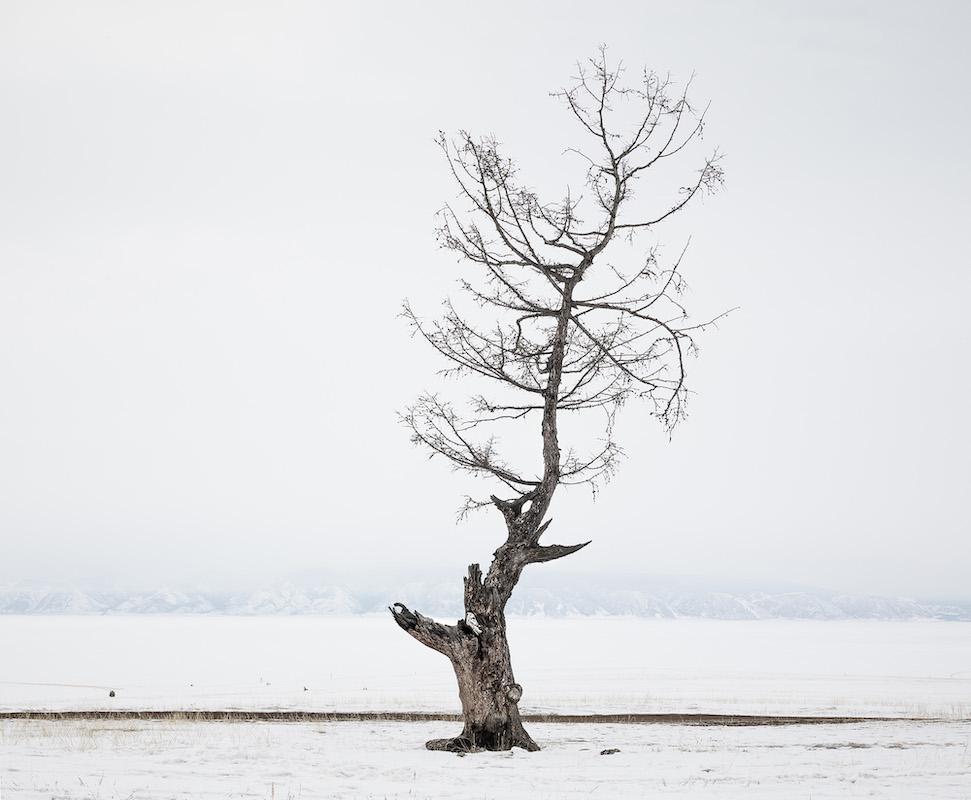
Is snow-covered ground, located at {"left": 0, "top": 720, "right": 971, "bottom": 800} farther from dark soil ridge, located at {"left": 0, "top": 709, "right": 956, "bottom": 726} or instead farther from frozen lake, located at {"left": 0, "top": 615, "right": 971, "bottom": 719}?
frozen lake, located at {"left": 0, "top": 615, "right": 971, "bottom": 719}

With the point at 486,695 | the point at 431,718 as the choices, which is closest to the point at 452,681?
the point at 431,718

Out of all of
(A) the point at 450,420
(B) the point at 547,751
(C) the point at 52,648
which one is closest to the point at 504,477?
(A) the point at 450,420

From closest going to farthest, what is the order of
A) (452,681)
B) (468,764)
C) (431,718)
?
(468,764) < (431,718) < (452,681)

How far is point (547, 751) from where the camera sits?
47.8 ft

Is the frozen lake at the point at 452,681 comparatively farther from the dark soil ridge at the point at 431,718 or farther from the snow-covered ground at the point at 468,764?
the snow-covered ground at the point at 468,764

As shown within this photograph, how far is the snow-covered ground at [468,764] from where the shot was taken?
34.4 ft

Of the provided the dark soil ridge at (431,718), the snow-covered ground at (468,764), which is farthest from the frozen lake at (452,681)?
the snow-covered ground at (468,764)

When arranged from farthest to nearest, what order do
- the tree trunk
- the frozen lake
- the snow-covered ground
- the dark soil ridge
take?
1. the frozen lake
2. the dark soil ridge
3. the tree trunk
4. the snow-covered ground

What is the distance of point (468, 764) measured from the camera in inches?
515

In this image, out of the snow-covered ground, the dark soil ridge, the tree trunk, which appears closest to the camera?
the snow-covered ground

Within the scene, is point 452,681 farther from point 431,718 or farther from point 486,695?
point 486,695

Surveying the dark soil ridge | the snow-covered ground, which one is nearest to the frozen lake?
the dark soil ridge

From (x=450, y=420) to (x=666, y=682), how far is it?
34.9m

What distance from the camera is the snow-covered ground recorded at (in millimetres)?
10484
